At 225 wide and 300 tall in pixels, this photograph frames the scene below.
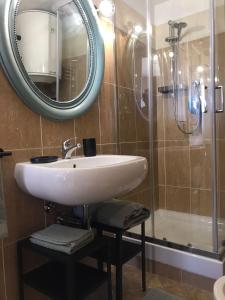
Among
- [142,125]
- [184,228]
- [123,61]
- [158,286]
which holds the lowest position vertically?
[158,286]

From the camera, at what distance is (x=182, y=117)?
2.25 meters

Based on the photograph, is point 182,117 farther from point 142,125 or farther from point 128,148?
point 128,148

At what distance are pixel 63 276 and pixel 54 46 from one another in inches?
47.3

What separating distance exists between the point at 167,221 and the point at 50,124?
140 centimetres

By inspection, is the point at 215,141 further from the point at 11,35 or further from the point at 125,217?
the point at 11,35

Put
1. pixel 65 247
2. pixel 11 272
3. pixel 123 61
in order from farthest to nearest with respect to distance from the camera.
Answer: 1. pixel 123 61
2. pixel 11 272
3. pixel 65 247

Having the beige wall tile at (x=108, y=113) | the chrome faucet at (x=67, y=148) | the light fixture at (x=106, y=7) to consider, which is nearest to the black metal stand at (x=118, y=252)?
the chrome faucet at (x=67, y=148)

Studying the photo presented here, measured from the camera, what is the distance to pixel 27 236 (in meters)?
1.28

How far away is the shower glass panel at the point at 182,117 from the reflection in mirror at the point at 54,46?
888 mm

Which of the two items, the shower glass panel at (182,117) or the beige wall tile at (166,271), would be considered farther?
the shower glass panel at (182,117)

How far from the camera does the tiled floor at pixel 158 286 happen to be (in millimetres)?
1466

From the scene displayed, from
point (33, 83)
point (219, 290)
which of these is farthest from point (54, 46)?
point (219, 290)

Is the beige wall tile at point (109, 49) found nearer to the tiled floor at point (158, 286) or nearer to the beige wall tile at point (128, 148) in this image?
the beige wall tile at point (128, 148)

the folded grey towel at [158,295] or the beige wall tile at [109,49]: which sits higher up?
the beige wall tile at [109,49]
